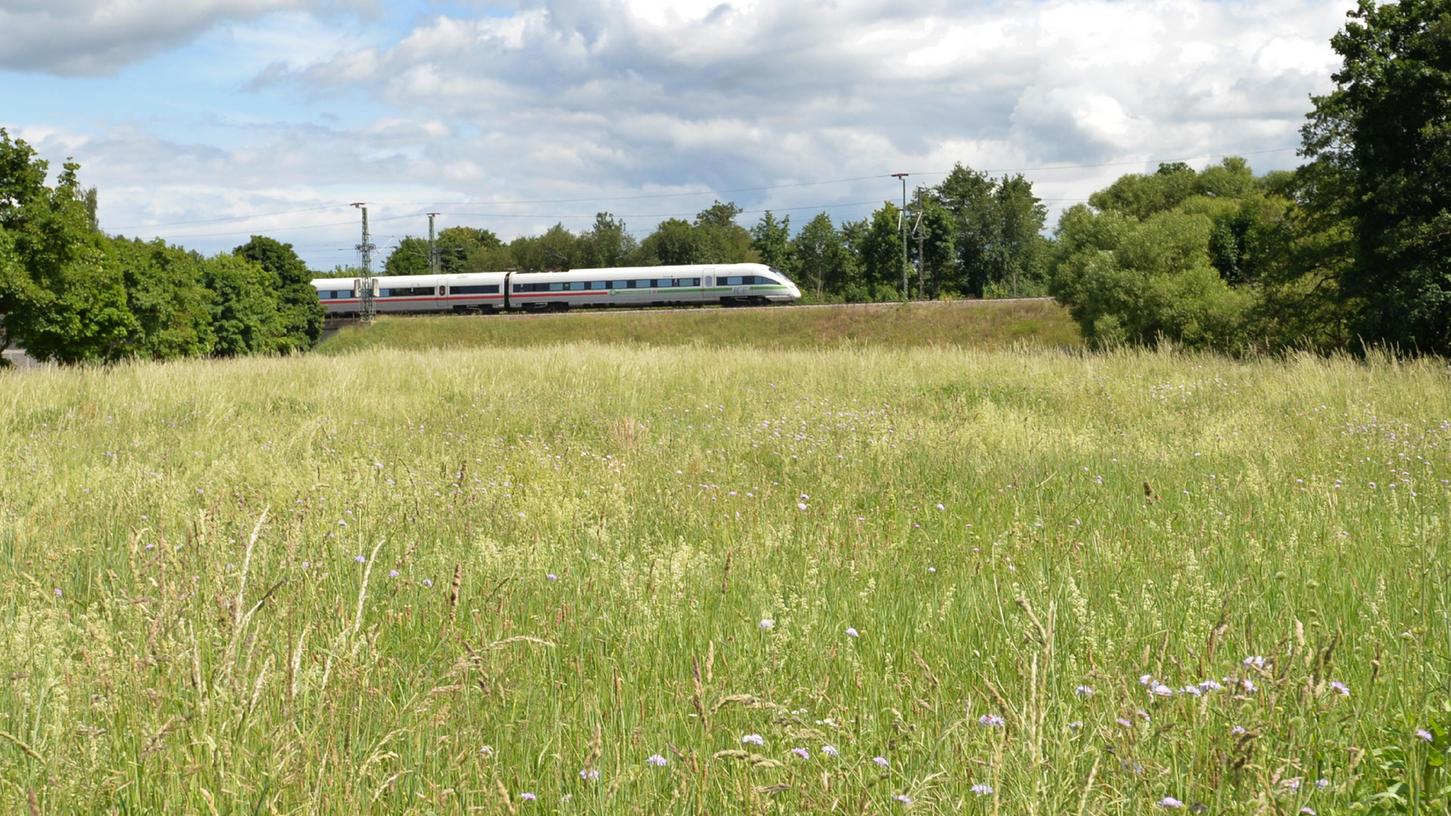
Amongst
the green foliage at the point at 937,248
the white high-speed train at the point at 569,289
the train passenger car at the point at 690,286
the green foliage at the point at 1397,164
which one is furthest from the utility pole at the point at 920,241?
the green foliage at the point at 1397,164

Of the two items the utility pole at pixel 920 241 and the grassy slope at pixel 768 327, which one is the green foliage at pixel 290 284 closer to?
the grassy slope at pixel 768 327

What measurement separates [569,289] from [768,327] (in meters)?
15.0

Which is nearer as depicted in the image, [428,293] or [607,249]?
[428,293]

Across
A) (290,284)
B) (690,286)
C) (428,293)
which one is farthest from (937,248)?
(290,284)

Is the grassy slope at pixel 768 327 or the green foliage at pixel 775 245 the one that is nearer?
the grassy slope at pixel 768 327

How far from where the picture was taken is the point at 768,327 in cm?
5175

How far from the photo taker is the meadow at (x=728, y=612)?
226 centimetres

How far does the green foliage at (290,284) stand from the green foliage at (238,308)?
3.36 metres

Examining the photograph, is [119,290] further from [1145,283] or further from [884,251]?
[884,251]

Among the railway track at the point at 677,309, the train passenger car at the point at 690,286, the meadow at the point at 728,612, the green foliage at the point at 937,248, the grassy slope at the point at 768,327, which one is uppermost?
the green foliage at the point at 937,248

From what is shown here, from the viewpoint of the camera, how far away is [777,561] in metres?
4.69

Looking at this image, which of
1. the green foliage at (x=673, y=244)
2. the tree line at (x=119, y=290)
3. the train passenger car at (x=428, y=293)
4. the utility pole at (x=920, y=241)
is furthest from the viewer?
the green foliage at (x=673, y=244)

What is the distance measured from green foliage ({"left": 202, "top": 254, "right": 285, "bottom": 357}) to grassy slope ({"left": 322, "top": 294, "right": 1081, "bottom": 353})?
3462 mm

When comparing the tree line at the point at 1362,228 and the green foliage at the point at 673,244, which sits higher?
the green foliage at the point at 673,244
